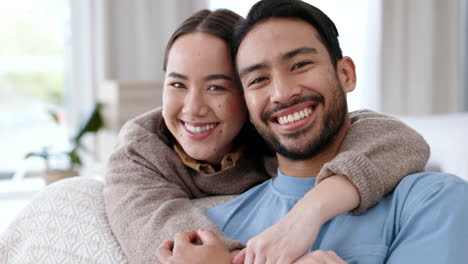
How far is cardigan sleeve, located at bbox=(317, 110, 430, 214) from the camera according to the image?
1.00m

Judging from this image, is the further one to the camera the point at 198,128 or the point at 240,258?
the point at 198,128

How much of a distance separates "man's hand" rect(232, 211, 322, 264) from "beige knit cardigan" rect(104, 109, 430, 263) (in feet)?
0.40

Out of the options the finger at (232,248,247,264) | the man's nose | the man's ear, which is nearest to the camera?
the finger at (232,248,247,264)

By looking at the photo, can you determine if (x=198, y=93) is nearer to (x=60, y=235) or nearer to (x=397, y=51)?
(x=60, y=235)

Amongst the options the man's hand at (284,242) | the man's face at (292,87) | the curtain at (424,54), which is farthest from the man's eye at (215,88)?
the curtain at (424,54)

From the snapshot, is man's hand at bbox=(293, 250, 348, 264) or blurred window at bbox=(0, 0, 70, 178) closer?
man's hand at bbox=(293, 250, 348, 264)

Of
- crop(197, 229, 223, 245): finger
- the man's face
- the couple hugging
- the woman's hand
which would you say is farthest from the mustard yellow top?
the woman's hand

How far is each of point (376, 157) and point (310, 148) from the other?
0.17 metres

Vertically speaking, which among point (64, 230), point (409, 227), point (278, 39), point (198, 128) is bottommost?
point (64, 230)

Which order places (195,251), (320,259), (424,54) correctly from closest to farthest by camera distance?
(320,259) < (195,251) < (424,54)

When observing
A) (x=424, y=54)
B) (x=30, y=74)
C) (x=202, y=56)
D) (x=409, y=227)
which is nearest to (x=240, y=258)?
(x=409, y=227)

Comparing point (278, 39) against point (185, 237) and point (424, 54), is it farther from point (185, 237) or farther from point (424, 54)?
point (424, 54)

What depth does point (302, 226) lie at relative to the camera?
958 mm

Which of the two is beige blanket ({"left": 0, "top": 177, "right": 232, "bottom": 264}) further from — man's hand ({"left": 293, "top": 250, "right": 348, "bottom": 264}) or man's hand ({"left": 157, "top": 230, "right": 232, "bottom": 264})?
man's hand ({"left": 293, "top": 250, "right": 348, "bottom": 264})
